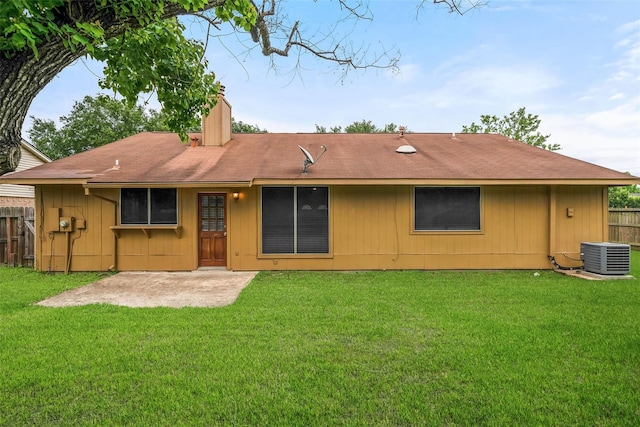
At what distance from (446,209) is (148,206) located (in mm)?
6708

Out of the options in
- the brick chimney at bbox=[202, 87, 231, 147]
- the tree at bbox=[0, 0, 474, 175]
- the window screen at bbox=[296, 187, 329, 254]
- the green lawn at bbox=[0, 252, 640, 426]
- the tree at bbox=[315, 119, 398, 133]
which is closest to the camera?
the tree at bbox=[0, 0, 474, 175]

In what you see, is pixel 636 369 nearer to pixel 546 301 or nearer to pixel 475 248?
pixel 546 301

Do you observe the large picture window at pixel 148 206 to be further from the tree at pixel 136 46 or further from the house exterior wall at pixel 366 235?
the tree at pixel 136 46

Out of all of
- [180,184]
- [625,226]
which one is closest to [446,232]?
[180,184]

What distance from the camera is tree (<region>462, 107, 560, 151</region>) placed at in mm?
21734

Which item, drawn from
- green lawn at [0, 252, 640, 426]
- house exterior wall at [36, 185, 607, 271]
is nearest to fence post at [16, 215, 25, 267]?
house exterior wall at [36, 185, 607, 271]

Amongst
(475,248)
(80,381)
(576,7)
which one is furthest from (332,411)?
(576,7)

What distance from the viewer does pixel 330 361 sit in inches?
111

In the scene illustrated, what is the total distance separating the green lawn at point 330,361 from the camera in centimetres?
213

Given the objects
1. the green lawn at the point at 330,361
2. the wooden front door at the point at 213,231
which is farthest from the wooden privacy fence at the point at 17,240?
the wooden front door at the point at 213,231

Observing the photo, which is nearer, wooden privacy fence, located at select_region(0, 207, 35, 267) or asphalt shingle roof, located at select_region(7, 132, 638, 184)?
asphalt shingle roof, located at select_region(7, 132, 638, 184)

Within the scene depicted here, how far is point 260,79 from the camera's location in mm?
4254

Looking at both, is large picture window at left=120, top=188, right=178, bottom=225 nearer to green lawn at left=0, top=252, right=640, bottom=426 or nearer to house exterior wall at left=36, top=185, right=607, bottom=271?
house exterior wall at left=36, top=185, right=607, bottom=271

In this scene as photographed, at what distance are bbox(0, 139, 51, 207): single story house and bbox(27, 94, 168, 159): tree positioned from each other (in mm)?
5830
